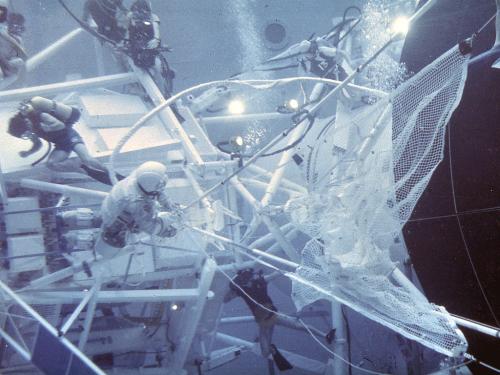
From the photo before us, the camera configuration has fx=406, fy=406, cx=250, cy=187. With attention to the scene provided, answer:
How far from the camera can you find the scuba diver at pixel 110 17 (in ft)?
15.9

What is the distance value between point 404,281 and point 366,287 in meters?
0.77

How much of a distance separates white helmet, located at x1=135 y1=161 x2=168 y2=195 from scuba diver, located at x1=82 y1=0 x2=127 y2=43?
2.86 m

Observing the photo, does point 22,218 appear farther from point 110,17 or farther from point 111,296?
point 110,17

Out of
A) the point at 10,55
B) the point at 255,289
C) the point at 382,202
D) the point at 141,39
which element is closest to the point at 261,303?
the point at 255,289

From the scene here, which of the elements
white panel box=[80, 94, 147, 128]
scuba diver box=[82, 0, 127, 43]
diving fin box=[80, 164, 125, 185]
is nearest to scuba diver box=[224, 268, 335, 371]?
diving fin box=[80, 164, 125, 185]

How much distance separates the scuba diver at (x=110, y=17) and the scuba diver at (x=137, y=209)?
275cm

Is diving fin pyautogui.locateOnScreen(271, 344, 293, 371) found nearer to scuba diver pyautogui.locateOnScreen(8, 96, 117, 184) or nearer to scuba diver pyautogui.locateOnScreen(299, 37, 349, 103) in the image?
scuba diver pyautogui.locateOnScreen(8, 96, 117, 184)

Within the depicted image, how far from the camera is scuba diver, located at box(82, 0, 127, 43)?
4.85 m

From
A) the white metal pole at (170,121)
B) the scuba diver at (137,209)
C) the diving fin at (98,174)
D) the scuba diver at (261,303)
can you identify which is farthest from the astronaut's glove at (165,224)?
the scuba diver at (261,303)

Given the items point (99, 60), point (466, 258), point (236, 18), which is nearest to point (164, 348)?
point (466, 258)

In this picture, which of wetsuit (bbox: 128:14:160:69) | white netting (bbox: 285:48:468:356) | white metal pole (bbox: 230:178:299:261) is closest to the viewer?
white netting (bbox: 285:48:468:356)

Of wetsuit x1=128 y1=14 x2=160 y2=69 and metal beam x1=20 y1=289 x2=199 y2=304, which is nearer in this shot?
metal beam x1=20 y1=289 x2=199 y2=304

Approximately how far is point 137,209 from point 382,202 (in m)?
1.73

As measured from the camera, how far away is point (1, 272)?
11.7 ft
